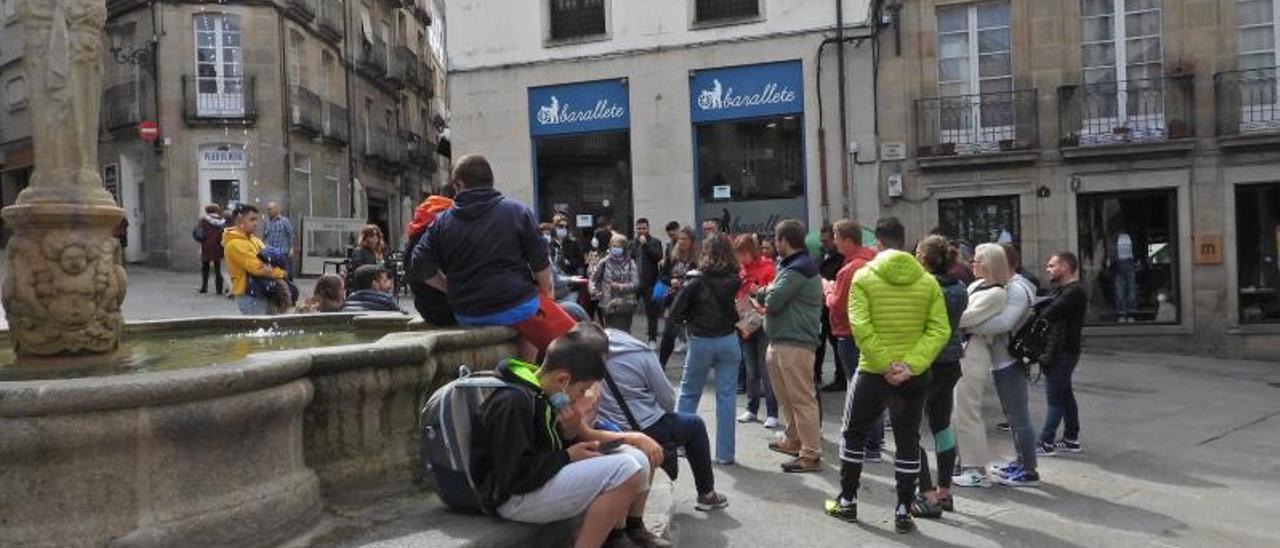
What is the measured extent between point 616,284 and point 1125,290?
10.5 m

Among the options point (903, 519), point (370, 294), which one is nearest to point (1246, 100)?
point (903, 519)

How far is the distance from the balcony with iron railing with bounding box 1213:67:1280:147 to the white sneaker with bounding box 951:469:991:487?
40.6 feet

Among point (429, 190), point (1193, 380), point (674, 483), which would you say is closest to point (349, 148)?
point (429, 190)

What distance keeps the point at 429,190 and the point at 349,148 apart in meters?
13.7

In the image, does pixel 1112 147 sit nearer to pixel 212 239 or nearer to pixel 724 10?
pixel 724 10

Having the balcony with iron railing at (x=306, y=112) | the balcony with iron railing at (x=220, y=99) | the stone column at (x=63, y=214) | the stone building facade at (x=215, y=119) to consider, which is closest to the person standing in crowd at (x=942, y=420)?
the stone column at (x=63, y=214)

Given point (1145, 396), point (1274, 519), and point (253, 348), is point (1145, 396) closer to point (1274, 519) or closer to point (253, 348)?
point (1274, 519)

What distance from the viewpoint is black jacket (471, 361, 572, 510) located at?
155 inches

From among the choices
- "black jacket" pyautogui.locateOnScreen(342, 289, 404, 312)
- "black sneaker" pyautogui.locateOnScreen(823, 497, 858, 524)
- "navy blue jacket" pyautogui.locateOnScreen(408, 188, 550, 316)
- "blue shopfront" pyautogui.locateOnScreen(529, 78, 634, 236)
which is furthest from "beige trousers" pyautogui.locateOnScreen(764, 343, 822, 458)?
"blue shopfront" pyautogui.locateOnScreen(529, 78, 634, 236)

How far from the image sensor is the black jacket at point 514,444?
3936 millimetres

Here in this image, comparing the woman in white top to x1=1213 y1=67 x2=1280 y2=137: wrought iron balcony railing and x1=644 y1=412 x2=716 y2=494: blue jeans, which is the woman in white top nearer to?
x1=644 y1=412 x2=716 y2=494: blue jeans

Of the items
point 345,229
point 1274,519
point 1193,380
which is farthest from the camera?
point 345,229

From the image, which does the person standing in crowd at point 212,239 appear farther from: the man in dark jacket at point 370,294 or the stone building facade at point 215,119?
the man in dark jacket at point 370,294

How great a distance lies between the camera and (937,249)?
6277mm
